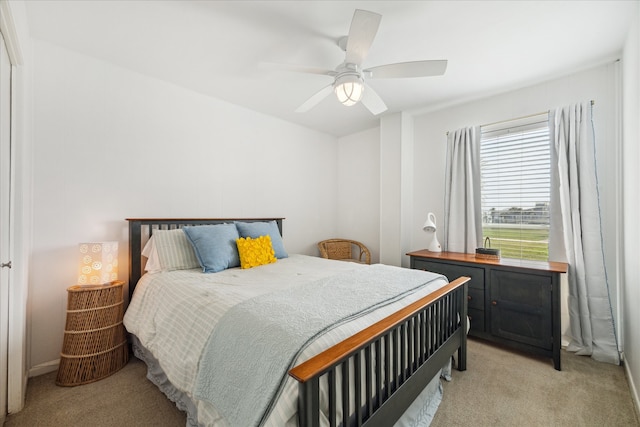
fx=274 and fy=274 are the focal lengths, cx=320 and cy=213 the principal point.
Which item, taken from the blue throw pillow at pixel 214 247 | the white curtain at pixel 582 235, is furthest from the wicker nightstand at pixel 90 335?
the white curtain at pixel 582 235

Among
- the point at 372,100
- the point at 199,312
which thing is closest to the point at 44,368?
the point at 199,312

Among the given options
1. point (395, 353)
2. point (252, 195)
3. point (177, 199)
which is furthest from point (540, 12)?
point (177, 199)

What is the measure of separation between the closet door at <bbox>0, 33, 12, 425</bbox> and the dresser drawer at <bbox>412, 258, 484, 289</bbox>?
3301 millimetres

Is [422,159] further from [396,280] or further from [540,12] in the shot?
[396,280]

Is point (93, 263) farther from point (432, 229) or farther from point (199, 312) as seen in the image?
point (432, 229)

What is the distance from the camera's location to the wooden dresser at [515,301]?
2291 mm

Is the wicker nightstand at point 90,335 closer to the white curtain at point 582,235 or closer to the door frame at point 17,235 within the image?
the door frame at point 17,235

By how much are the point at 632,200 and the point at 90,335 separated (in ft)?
13.3

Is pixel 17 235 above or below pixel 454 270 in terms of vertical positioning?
above

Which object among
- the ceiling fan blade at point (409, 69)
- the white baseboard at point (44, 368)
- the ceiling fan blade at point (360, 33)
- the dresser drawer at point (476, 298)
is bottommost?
the white baseboard at point (44, 368)

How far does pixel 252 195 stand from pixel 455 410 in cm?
288

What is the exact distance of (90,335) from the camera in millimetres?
2043

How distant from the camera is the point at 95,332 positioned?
2.06 m

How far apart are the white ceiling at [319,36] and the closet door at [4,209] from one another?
59 cm
